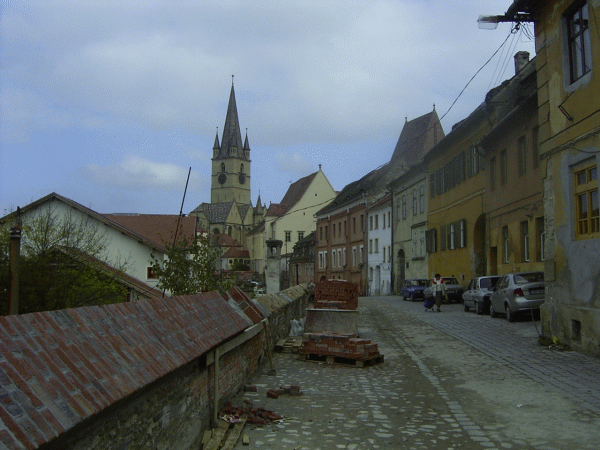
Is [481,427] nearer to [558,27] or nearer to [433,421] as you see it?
[433,421]

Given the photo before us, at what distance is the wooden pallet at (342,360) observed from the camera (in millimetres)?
11547

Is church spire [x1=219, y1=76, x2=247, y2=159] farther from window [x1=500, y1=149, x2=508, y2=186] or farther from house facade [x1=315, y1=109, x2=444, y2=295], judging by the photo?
window [x1=500, y1=149, x2=508, y2=186]

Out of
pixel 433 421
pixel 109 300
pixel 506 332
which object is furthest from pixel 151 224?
pixel 433 421

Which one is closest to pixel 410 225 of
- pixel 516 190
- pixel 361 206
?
pixel 361 206

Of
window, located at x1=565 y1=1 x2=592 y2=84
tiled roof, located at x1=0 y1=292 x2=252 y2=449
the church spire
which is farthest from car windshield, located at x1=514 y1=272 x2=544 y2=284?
the church spire

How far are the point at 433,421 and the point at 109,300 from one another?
2167 cm

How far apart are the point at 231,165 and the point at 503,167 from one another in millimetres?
131545

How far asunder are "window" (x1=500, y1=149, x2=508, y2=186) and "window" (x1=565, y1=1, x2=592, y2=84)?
13.0 metres

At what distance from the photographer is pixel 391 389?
929 cm

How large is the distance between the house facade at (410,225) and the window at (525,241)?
14.8 m

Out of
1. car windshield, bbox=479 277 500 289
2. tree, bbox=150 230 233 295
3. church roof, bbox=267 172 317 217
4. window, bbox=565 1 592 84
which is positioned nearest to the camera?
window, bbox=565 1 592 84

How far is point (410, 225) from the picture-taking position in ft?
144

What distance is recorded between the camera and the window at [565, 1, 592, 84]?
12.3 metres

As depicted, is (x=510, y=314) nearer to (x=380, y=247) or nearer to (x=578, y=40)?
(x=578, y=40)
